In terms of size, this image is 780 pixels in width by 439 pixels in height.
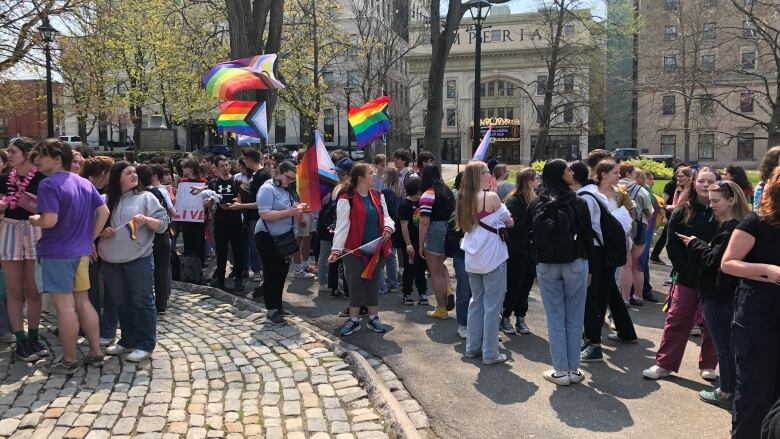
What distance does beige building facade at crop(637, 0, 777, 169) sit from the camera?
24469mm

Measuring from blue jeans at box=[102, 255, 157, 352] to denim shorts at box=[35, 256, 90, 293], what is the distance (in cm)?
51

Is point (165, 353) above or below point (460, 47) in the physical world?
below

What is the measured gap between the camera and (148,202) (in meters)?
5.76

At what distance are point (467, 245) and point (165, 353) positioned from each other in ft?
10.0

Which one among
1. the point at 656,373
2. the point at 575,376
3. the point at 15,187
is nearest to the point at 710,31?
the point at 656,373

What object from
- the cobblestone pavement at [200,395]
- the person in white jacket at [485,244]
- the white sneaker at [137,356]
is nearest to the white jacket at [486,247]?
the person in white jacket at [485,244]

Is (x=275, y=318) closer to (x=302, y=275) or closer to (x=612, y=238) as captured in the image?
(x=302, y=275)

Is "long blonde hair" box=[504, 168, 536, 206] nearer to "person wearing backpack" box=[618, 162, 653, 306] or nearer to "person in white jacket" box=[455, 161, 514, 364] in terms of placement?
"person in white jacket" box=[455, 161, 514, 364]

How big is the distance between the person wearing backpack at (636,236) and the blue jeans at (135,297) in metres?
5.43

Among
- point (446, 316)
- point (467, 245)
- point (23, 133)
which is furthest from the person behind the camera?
point (23, 133)

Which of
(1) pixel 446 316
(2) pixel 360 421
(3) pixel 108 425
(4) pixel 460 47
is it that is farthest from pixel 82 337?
(4) pixel 460 47

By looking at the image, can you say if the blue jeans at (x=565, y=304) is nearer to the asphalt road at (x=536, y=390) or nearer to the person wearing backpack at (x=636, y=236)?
the asphalt road at (x=536, y=390)

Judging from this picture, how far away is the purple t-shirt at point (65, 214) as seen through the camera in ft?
16.0

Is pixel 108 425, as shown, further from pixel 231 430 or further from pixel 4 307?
pixel 4 307
